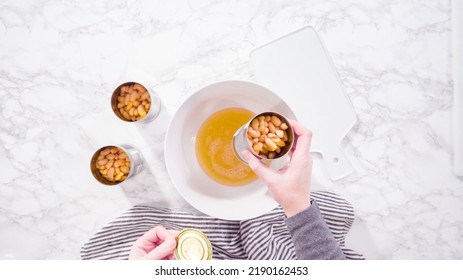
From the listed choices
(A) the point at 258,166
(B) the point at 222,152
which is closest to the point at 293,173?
(A) the point at 258,166

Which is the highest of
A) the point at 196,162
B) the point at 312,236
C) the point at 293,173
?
the point at 196,162

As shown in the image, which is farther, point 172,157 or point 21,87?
point 21,87

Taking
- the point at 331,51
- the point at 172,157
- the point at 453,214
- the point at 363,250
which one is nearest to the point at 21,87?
the point at 172,157

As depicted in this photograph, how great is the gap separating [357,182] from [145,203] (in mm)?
543

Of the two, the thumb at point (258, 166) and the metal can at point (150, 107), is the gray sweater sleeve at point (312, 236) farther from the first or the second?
the metal can at point (150, 107)

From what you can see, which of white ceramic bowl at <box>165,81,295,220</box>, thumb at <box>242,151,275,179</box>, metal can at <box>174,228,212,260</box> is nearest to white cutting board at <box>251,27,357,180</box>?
white ceramic bowl at <box>165,81,295,220</box>

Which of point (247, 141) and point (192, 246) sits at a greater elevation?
point (247, 141)

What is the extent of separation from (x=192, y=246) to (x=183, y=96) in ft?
1.19

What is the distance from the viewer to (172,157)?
800 millimetres

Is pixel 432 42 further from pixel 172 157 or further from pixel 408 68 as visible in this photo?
pixel 172 157

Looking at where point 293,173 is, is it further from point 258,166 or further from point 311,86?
point 311,86

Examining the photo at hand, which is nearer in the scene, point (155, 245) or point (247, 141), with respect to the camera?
point (247, 141)

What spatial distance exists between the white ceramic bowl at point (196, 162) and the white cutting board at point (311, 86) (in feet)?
0.38

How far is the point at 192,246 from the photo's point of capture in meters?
0.80
